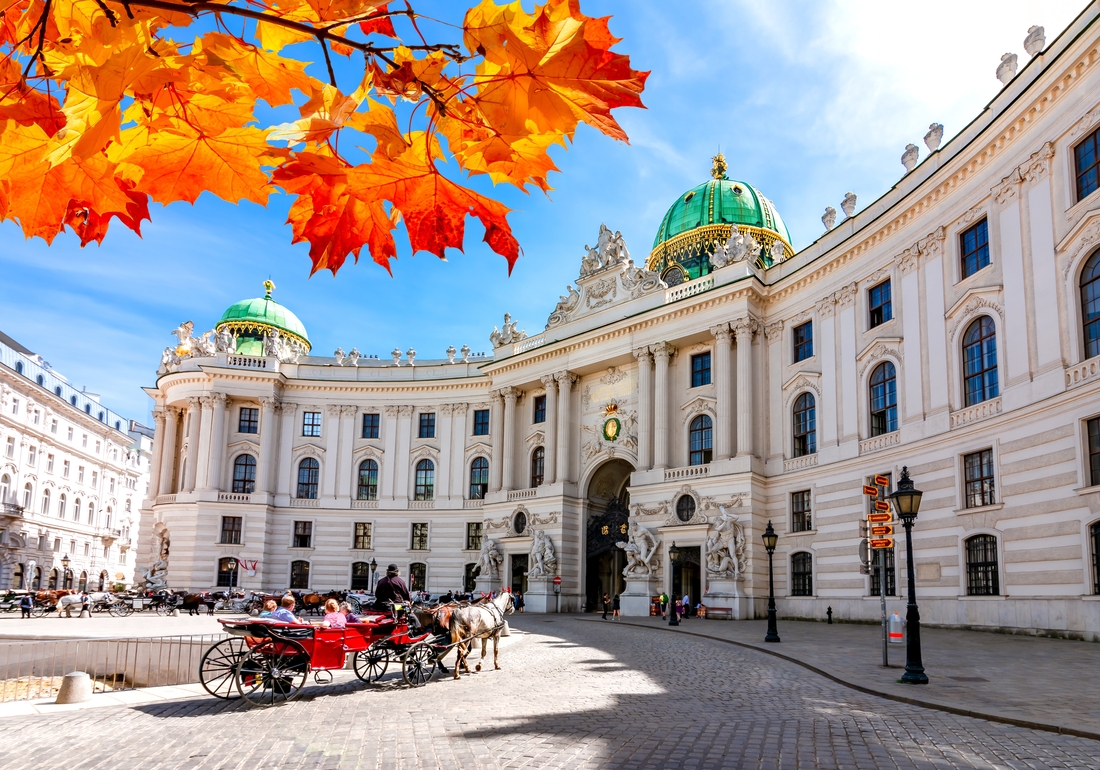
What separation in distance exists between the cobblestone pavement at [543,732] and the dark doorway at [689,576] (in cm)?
2502

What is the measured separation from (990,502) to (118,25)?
98.2 feet

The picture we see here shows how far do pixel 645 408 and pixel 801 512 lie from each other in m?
10.8

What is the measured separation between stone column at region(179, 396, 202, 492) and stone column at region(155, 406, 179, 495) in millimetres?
1919

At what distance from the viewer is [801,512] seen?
3809 centimetres

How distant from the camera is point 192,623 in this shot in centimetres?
3200

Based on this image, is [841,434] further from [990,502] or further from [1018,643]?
[1018,643]

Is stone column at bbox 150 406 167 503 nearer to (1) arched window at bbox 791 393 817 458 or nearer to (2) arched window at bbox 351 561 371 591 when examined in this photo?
(2) arched window at bbox 351 561 371 591

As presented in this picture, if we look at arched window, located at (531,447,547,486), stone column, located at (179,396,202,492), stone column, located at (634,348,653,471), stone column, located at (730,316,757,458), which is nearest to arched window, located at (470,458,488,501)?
arched window, located at (531,447,547,486)

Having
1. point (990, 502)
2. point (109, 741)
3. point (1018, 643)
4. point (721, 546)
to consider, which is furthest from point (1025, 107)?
point (109, 741)

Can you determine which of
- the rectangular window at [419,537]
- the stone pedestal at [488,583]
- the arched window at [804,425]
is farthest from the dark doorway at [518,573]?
the arched window at [804,425]

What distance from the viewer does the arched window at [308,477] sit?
193ft

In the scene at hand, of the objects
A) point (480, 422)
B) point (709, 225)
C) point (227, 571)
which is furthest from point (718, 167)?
point (227, 571)

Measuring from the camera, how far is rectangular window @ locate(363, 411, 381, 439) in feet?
198

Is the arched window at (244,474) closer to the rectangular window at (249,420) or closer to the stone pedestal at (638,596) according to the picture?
the rectangular window at (249,420)
